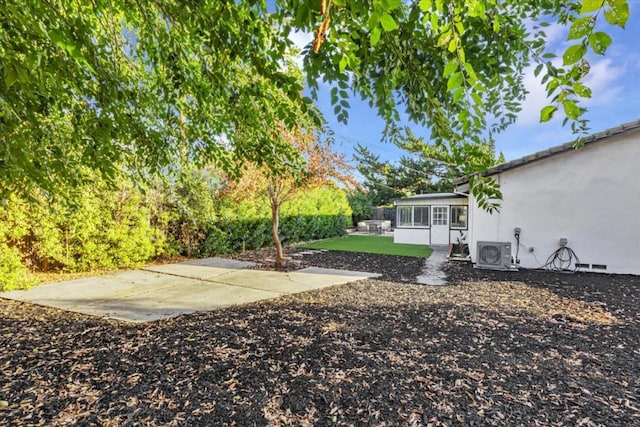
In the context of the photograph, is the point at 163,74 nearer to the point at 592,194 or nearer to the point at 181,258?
the point at 181,258

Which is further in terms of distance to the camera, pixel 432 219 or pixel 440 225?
pixel 432 219

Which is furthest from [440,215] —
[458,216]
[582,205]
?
[582,205]

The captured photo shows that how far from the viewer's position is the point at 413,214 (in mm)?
16734

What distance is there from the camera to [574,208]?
853 cm

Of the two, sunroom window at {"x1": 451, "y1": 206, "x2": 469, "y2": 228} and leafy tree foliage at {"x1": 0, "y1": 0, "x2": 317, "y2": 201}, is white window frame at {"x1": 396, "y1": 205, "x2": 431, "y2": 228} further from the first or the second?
leafy tree foliage at {"x1": 0, "y1": 0, "x2": 317, "y2": 201}

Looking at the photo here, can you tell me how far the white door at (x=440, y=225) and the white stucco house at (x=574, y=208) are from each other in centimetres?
594

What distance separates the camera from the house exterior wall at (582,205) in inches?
317

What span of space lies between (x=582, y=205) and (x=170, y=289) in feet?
31.7

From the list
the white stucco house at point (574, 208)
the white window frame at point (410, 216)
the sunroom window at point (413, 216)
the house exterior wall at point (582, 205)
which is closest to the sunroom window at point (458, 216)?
the white window frame at point (410, 216)

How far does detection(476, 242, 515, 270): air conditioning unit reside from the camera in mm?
8656

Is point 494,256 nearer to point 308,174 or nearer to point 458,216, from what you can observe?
point 308,174

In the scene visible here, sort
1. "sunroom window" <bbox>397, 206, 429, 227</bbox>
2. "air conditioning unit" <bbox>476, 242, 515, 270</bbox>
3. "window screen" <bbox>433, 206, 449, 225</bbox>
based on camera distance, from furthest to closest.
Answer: "sunroom window" <bbox>397, 206, 429, 227</bbox> → "window screen" <bbox>433, 206, 449, 225</bbox> → "air conditioning unit" <bbox>476, 242, 515, 270</bbox>

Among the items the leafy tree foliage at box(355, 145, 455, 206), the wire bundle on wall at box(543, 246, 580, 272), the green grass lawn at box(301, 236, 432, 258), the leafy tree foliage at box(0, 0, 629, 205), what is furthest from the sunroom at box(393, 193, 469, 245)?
the leafy tree foliage at box(0, 0, 629, 205)

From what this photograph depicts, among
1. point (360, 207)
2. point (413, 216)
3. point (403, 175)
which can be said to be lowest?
point (413, 216)
